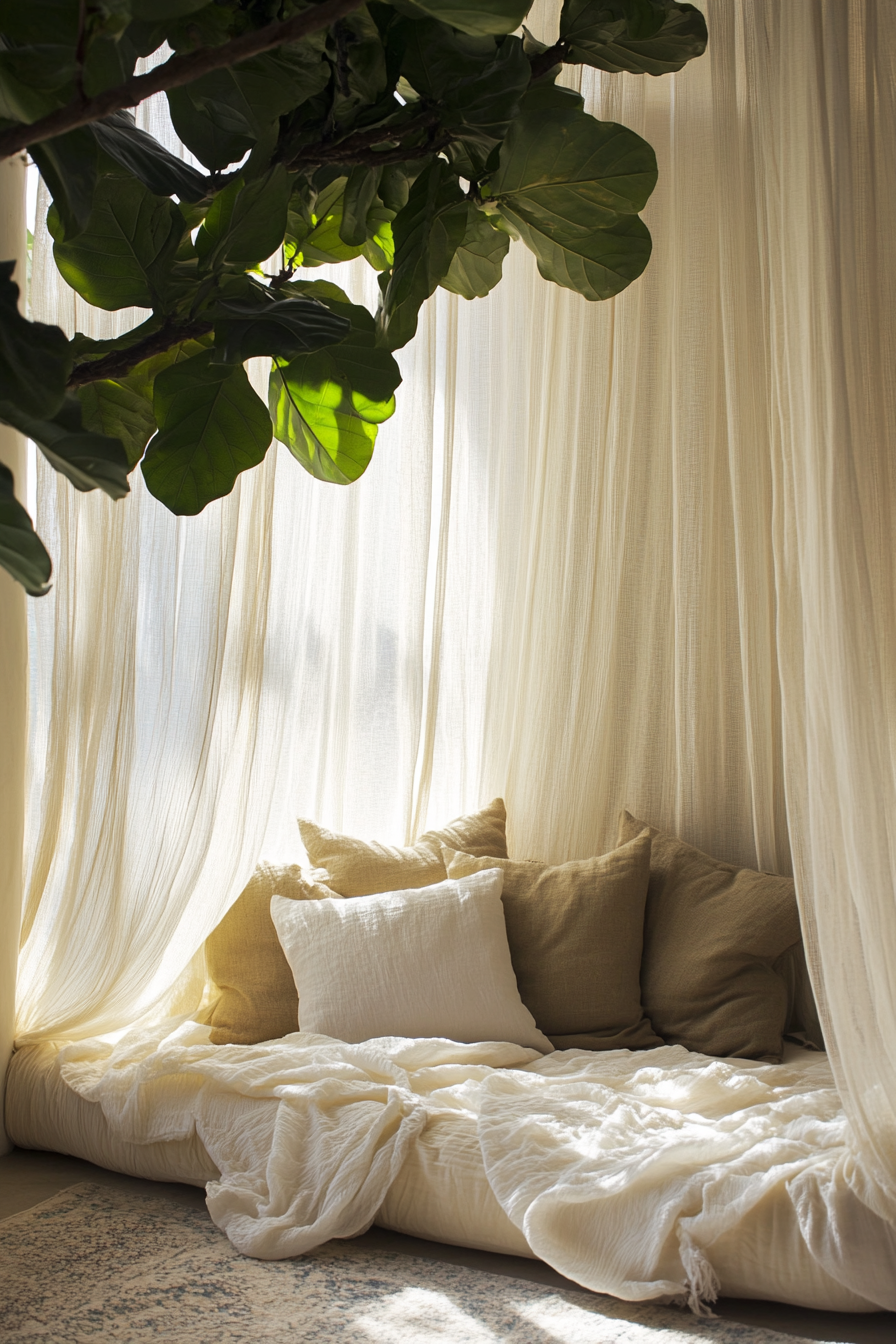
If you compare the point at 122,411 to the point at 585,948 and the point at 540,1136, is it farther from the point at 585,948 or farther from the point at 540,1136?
the point at 585,948

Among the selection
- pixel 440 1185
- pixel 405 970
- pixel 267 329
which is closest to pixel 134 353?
pixel 267 329

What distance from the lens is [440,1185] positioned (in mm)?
1992

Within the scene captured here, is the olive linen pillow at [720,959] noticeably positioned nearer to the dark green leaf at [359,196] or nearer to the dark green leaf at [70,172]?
the dark green leaf at [359,196]

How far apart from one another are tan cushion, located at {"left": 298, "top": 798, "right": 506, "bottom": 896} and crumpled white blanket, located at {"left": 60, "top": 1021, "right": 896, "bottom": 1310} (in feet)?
1.46

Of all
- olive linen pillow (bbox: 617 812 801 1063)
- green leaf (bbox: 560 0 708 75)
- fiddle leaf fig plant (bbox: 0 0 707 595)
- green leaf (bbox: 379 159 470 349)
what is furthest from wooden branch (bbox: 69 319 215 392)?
olive linen pillow (bbox: 617 812 801 1063)

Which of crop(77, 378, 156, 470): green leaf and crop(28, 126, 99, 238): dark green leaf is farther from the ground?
crop(28, 126, 99, 238): dark green leaf

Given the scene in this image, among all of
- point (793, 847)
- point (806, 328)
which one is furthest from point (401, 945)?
point (806, 328)

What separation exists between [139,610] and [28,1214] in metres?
1.37

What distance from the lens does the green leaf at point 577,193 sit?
0.54 metres

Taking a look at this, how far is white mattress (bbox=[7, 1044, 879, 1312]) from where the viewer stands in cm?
171

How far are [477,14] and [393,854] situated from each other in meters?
2.59

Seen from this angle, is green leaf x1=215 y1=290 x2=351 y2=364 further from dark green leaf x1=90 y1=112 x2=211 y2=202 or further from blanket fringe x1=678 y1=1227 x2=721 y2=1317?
blanket fringe x1=678 y1=1227 x2=721 y2=1317

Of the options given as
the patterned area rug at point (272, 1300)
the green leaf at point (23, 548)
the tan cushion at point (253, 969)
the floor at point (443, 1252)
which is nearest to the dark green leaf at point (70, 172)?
the green leaf at point (23, 548)

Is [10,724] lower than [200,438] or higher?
lower
